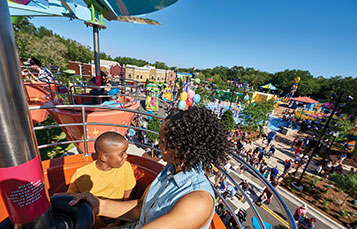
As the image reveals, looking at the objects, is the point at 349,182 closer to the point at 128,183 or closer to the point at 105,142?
the point at 128,183

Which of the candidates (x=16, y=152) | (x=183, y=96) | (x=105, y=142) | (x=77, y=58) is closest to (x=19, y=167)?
(x=16, y=152)

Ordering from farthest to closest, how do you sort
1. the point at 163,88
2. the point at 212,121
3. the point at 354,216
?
1. the point at 163,88
2. the point at 354,216
3. the point at 212,121

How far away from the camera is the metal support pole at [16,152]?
700mm

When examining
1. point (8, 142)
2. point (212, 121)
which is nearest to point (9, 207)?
point (8, 142)

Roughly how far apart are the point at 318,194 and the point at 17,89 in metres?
15.1

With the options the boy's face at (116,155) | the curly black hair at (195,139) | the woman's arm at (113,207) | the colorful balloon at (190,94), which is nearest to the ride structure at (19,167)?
the woman's arm at (113,207)

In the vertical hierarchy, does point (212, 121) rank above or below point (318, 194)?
above

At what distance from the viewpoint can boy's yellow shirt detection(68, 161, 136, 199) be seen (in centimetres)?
165

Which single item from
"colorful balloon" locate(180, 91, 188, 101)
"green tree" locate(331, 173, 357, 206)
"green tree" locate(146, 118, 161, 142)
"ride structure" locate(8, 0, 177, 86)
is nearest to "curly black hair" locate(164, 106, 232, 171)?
"ride structure" locate(8, 0, 177, 86)

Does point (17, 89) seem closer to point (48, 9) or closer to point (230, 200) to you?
point (48, 9)

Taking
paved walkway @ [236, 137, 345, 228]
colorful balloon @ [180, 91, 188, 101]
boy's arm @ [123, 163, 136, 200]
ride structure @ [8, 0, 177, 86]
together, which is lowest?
paved walkway @ [236, 137, 345, 228]

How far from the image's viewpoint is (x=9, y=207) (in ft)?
2.84

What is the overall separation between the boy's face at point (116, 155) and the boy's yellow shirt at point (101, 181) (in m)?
0.13

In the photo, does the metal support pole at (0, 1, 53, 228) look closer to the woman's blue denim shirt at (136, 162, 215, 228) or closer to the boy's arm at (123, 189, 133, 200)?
the woman's blue denim shirt at (136, 162, 215, 228)
